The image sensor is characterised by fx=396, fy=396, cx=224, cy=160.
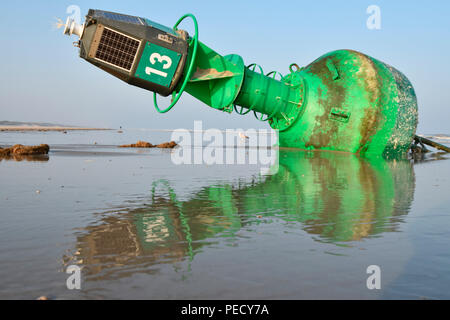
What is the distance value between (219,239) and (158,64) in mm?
7610

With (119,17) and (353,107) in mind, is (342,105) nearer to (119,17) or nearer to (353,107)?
(353,107)

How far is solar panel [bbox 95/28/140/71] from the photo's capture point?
33.0 feet

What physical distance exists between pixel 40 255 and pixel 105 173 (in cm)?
618

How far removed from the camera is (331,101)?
16.8 metres

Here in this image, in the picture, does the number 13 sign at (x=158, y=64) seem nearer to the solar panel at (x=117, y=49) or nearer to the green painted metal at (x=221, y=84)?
the solar panel at (x=117, y=49)

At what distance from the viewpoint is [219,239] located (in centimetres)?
421

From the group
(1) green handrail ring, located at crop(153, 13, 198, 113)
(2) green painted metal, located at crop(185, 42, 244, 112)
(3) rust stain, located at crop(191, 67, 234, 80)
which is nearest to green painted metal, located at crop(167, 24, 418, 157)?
(2) green painted metal, located at crop(185, 42, 244, 112)

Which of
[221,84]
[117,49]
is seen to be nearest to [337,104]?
[221,84]

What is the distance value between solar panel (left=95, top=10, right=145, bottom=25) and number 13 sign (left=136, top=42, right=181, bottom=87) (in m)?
0.68

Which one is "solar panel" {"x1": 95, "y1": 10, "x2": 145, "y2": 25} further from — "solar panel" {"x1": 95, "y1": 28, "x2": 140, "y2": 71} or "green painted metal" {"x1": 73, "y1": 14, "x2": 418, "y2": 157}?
"green painted metal" {"x1": 73, "y1": 14, "x2": 418, "y2": 157}

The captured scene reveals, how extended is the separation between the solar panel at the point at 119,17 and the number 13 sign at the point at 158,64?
68 centimetres

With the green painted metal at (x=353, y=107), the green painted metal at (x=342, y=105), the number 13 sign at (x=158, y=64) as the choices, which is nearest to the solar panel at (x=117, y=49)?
the number 13 sign at (x=158, y=64)

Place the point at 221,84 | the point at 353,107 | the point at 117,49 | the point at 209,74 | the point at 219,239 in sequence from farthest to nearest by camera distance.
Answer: the point at 353,107, the point at 221,84, the point at 209,74, the point at 117,49, the point at 219,239
